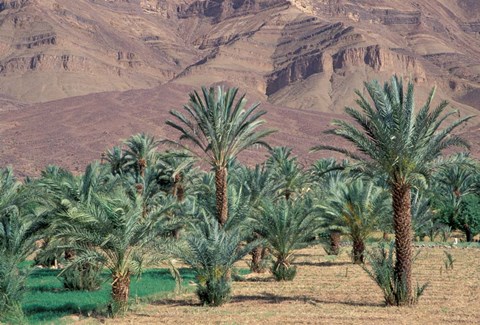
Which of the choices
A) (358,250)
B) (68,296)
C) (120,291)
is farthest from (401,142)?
(358,250)

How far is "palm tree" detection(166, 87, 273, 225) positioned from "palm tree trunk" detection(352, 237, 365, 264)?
24.7 feet

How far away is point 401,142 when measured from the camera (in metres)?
16.5

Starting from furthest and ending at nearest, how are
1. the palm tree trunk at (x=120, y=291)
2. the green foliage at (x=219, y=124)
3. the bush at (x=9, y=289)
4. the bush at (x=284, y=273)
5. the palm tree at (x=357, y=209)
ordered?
the palm tree at (x=357, y=209) → the bush at (x=284, y=273) → the green foliage at (x=219, y=124) → the palm tree trunk at (x=120, y=291) → the bush at (x=9, y=289)

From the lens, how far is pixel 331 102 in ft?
613

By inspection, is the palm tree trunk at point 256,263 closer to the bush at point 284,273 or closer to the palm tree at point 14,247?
→ the bush at point 284,273

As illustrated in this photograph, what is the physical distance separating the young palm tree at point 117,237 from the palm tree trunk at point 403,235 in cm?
604

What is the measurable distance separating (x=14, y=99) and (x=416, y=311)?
186834 mm

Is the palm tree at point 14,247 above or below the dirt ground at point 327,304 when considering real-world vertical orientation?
above

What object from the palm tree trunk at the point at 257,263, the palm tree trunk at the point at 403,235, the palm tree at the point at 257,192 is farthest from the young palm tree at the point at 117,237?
the palm tree trunk at the point at 257,263

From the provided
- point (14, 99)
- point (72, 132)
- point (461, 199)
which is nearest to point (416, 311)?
point (461, 199)

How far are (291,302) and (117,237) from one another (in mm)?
4864

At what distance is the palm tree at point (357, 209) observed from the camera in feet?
91.1

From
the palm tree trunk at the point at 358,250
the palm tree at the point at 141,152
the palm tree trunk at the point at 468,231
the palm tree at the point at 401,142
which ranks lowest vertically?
the palm tree trunk at the point at 358,250

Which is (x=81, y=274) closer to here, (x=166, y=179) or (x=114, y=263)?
(x=114, y=263)
